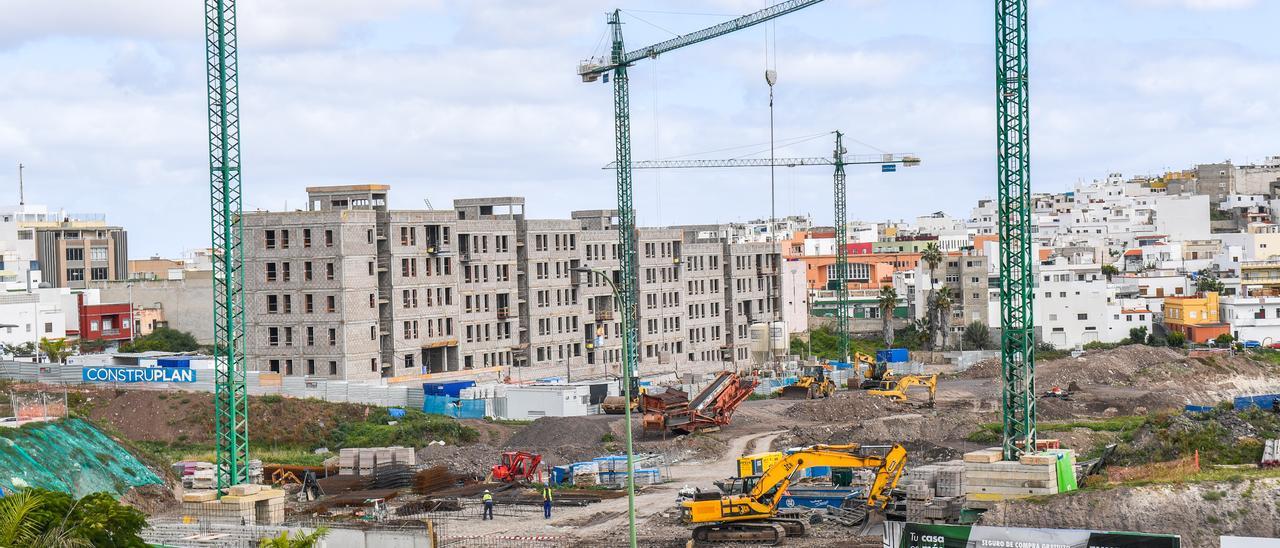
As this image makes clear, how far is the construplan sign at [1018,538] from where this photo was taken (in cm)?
2830

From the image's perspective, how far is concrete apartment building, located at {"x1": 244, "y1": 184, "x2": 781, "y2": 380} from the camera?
79000mm

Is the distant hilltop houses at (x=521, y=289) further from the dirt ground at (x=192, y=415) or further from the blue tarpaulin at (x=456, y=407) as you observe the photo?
the dirt ground at (x=192, y=415)

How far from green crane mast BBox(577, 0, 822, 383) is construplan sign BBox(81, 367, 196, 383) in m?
26.2

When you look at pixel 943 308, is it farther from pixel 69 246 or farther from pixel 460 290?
pixel 69 246

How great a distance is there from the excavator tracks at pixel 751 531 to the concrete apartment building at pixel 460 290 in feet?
114

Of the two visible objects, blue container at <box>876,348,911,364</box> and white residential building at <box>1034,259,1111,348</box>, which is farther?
white residential building at <box>1034,259,1111,348</box>

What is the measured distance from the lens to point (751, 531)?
4106cm

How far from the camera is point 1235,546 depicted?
27922 mm

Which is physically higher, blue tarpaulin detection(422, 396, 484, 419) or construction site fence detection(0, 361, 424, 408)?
construction site fence detection(0, 361, 424, 408)

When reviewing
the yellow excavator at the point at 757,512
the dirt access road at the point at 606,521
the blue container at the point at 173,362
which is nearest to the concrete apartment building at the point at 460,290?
the blue container at the point at 173,362

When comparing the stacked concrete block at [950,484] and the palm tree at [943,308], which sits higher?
the palm tree at [943,308]

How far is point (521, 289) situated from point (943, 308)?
113 feet

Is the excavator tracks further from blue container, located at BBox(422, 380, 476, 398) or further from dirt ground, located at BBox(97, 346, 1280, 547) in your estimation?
blue container, located at BBox(422, 380, 476, 398)

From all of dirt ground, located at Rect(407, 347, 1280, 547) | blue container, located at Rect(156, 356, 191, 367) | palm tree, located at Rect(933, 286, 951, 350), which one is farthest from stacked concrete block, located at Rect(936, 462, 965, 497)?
palm tree, located at Rect(933, 286, 951, 350)
